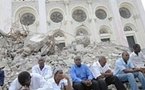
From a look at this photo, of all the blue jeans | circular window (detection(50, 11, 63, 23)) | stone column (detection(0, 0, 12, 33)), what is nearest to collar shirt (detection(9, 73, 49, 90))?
the blue jeans

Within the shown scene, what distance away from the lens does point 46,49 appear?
11.6m

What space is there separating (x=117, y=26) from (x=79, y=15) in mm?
4923

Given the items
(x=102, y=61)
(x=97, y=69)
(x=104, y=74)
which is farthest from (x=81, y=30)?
(x=104, y=74)

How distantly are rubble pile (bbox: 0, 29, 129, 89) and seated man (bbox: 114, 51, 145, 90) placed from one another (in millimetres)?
3636

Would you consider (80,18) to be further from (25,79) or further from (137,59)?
(25,79)

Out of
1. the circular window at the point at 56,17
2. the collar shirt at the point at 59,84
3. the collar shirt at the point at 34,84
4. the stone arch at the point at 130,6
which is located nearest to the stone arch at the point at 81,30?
the circular window at the point at 56,17

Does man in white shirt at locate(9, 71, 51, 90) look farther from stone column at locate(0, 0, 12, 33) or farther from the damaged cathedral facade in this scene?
stone column at locate(0, 0, 12, 33)

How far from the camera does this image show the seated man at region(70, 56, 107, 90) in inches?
224

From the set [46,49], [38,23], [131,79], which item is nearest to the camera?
[131,79]

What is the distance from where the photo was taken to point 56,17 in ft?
90.9

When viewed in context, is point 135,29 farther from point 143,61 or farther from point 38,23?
point 143,61

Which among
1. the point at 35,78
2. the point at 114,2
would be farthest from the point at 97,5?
the point at 35,78

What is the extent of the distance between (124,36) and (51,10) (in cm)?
937

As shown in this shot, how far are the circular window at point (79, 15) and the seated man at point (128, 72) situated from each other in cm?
2169
